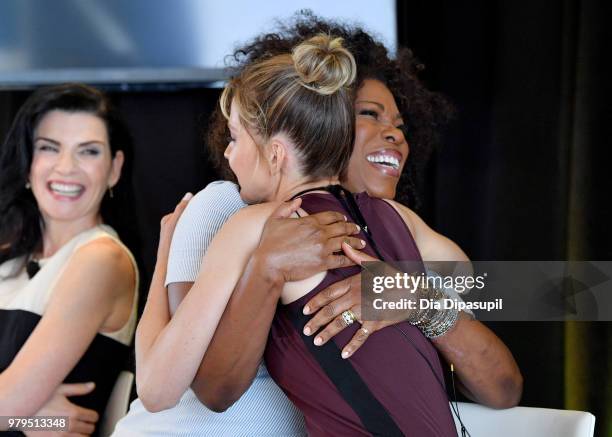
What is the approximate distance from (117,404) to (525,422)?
1217 mm

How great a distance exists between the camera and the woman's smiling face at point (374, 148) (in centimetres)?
234

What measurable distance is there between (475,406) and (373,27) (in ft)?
5.39

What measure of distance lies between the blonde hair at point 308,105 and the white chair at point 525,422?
666 mm

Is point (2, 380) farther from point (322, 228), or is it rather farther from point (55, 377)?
point (322, 228)

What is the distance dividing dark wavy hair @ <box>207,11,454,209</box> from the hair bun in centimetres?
39

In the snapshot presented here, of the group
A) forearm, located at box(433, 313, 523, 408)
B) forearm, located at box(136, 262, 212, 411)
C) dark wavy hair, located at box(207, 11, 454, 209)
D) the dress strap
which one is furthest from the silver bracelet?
dark wavy hair, located at box(207, 11, 454, 209)

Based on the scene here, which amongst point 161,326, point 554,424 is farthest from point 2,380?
point 554,424

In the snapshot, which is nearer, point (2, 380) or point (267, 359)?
point (267, 359)

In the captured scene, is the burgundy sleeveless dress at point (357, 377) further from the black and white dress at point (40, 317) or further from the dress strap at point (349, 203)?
the black and white dress at point (40, 317)

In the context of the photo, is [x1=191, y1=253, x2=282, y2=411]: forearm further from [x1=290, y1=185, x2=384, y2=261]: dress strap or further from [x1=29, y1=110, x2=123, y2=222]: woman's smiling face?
[x1=29, y1=110, x2=123, y2=222]: woman's smiling face

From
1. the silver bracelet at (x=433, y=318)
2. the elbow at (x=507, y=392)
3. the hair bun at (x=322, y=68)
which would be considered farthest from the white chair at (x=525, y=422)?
the hair bun at (x=322, y=68)

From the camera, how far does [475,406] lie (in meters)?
2.01

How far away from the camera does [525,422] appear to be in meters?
1.95

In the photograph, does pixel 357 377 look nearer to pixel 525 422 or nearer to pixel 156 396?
pixel 156 396
